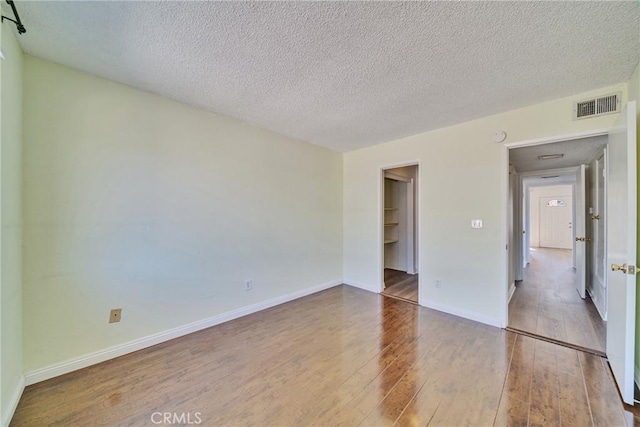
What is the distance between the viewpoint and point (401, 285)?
429 centimetres

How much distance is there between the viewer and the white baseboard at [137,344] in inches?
72.9

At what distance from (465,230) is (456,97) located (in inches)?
61.2

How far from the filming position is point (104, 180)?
6.90 feet

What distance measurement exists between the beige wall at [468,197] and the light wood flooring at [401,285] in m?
0.43

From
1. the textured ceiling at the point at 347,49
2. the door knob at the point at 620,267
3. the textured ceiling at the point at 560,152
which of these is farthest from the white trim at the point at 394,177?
the door knob at the point at 620,267

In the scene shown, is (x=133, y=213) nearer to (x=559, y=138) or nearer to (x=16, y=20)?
(x=16, y=20)

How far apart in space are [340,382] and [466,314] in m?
1.99

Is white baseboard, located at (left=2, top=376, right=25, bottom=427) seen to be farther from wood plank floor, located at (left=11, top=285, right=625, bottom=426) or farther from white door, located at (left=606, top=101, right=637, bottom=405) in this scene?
white door, located at (left=606, top=101, right=637, bottom=405)

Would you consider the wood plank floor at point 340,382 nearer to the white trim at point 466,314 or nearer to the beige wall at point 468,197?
the white trim at point 466,314

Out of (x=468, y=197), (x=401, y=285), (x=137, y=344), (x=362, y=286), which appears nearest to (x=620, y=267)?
(x=468, y=197)

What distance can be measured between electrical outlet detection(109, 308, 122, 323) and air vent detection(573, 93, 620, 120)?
14.8ft

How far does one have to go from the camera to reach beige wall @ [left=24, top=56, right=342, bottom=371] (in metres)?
1.86

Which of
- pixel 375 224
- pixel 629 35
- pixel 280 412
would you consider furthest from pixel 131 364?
pixel 629 35

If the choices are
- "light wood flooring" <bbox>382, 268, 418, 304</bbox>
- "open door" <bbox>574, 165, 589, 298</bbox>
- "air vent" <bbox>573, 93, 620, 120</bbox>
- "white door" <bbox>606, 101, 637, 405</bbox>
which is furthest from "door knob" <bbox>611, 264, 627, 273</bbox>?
"open door" <bbox>574, 165, 589, 298</bbox>
